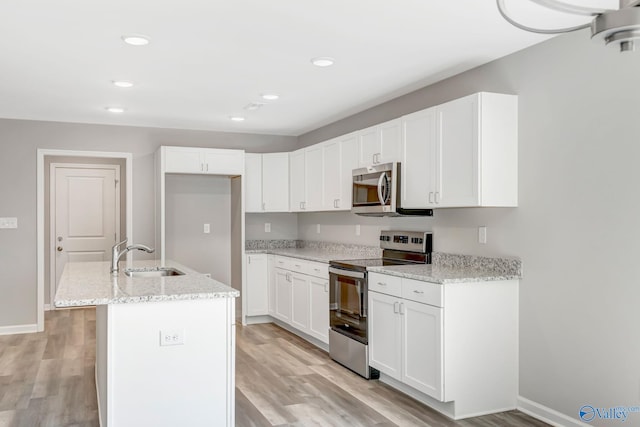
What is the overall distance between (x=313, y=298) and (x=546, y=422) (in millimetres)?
2401

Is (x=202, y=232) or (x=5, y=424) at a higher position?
(x=202, y=232)

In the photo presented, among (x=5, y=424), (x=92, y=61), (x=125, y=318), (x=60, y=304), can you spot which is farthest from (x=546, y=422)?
(x=92, y=61)

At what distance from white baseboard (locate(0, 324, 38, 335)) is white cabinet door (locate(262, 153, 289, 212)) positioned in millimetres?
2865

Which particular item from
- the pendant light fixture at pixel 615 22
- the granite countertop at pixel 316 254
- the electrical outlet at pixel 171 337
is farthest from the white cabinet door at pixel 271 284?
the pendant light fixture at pixel 615 22

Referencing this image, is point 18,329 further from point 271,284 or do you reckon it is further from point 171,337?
point 171,337

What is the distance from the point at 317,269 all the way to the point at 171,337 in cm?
246

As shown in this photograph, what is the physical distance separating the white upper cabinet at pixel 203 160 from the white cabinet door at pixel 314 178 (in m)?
0.87

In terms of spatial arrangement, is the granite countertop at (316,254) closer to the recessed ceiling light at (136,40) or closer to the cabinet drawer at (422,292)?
the cabinet drawer at (422,292)

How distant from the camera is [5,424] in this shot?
3221 mm

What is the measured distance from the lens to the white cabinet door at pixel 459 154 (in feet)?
11.1

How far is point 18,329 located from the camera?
5.79 meters

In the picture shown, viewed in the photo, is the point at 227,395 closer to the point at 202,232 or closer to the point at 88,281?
the point at 88,281

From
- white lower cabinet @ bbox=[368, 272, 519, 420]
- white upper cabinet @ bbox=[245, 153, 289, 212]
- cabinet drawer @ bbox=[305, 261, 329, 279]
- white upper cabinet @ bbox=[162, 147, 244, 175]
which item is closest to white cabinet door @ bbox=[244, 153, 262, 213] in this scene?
white upper cabinet @ bbox=[245, 153, 289, 212]

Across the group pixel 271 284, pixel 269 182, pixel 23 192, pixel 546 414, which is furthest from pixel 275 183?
pixel 546 414
